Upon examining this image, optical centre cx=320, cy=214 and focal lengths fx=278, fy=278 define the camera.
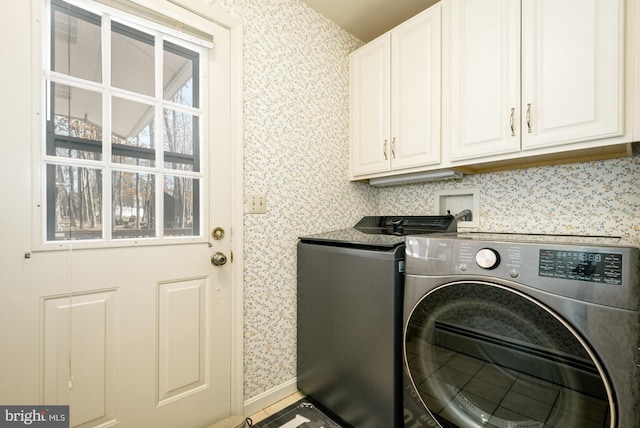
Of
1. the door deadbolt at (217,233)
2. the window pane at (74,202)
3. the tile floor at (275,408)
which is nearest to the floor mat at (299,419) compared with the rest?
the tile floor at (275,408)

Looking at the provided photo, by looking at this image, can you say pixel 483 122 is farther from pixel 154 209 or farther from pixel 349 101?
pixel 154 209

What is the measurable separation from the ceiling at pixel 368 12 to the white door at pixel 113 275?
0.76 metres

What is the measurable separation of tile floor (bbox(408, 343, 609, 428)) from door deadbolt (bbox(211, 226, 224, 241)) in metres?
1.04

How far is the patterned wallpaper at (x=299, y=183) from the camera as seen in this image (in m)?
1.37

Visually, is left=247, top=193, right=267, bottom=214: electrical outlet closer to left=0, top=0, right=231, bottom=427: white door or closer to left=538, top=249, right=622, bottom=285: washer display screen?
left=0, top=0, right=231, bottom=427: white door

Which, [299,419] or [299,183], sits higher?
[299,183]

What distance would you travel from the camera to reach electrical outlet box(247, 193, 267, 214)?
59.4 inches

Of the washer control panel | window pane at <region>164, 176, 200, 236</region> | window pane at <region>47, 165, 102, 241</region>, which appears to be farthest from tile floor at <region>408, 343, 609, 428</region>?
window pane at <region>47, 165, 102, 241</region>

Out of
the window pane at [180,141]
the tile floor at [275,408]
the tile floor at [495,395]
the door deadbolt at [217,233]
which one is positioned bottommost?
the tile floor at [275,408]

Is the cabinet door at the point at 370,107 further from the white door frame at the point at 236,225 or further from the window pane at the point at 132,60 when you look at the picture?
the window pane at the point at 132,60

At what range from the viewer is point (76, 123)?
1.08m

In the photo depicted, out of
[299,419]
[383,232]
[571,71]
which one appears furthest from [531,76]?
[299,419]

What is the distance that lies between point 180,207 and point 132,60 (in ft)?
2.17

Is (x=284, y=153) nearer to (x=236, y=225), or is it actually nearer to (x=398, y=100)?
(x=236, y=225)
